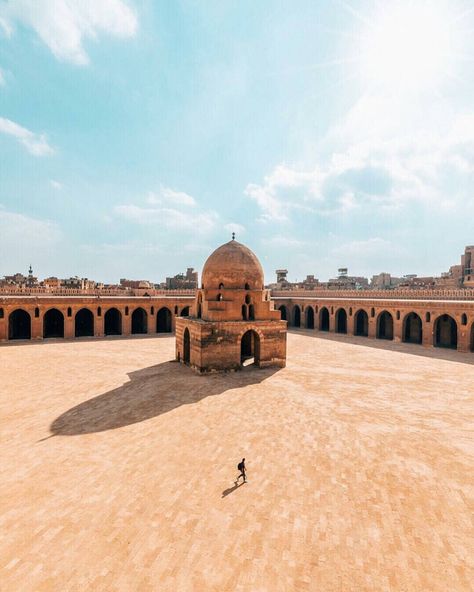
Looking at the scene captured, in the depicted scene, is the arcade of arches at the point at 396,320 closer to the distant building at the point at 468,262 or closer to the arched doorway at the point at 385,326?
the arched doorway at the point at 385,326

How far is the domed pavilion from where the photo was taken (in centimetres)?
1545

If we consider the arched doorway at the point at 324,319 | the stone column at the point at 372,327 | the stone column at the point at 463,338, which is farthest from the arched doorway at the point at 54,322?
the stone column at the point at 463,338

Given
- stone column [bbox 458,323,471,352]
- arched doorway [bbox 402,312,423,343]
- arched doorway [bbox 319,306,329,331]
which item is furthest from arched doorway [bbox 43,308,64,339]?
stone column [bbox 458,323,471,352]

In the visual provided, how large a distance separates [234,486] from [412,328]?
26.3 m

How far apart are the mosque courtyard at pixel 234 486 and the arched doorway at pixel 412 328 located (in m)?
14.9

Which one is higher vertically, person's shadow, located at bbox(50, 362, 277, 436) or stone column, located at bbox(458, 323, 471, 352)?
stone column, located at bbox(458, 323, 471, 352)

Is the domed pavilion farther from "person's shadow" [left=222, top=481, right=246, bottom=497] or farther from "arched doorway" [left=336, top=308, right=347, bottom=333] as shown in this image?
"arched doorway" [left=336, top=308, right=347, bottom=333]

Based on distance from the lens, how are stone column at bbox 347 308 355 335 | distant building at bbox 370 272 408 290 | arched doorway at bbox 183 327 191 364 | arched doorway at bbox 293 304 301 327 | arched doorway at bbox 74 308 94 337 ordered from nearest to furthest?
arched doorway at bbox 183 327 191 364 < stone column at bbox 347 308 355 335 < arched doorway at bbox 74 308 94 337 < arched doorway at bbox 293 304 301 327 < distant building at bbox 370 272 408 290

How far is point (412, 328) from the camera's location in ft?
94.3

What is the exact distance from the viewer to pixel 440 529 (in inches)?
234

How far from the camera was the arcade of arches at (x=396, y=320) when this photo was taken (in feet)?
74.3

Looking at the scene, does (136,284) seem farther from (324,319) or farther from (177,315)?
(324,319)

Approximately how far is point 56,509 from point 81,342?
66.7 feet

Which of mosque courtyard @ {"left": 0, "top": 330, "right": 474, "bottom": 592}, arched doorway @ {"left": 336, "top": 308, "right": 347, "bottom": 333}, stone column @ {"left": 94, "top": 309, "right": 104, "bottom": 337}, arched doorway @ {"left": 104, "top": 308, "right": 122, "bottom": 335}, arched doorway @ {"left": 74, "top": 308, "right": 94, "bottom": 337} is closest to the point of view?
mosque courtyard @ {"left": 0, "top": 330, "right": 474, "bottom": 592}
